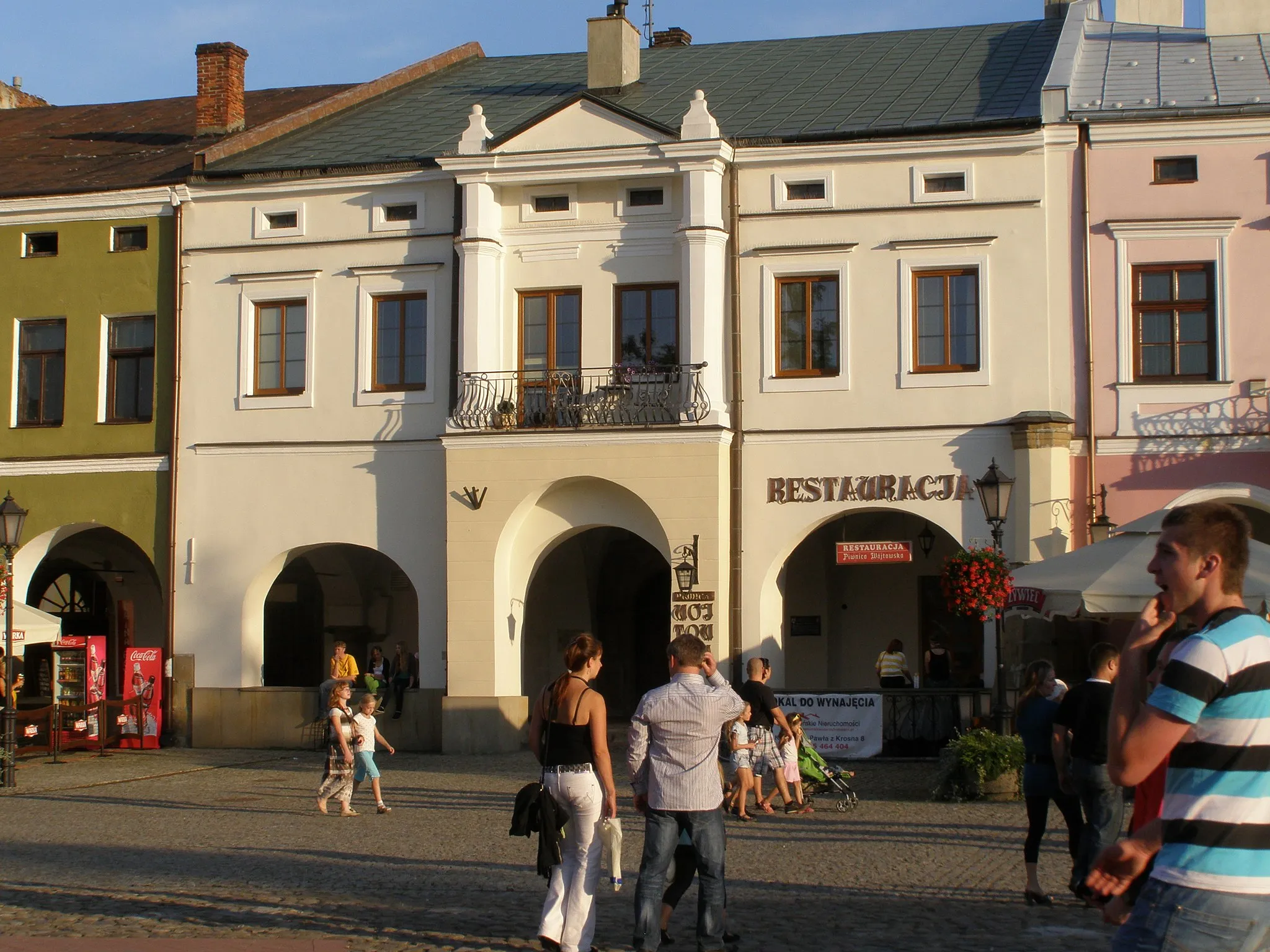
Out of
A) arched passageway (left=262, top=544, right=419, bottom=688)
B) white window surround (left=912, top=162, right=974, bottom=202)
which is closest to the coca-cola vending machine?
arched passageway (left=262, top=544, right=419, bottom=688)

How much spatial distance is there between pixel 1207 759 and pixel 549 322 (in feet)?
65.7

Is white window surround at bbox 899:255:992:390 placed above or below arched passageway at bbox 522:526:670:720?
above

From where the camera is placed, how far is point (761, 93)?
999 inches

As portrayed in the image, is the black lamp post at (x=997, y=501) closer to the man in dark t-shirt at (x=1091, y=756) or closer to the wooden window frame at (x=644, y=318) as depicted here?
the wooden window frame at (x=644, y=318)

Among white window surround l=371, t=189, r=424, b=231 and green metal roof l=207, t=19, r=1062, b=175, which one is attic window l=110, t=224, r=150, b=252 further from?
white window surround l=371, t=189, r=424, b=231

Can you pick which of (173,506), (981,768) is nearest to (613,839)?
(981,768)

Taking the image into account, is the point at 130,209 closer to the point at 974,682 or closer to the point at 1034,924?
the point at 974,682

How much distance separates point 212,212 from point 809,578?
11474 millimetres

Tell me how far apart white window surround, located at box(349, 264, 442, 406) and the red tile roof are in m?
3.92

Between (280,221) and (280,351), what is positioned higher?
(280,221)

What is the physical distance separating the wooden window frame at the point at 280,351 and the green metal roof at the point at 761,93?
7.01ft

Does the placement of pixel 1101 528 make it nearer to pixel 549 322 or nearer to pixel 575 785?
pixel 549 322

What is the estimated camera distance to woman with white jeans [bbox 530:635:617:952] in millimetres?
8242

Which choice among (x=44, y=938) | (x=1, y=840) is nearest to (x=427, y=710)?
(x=1, y=840)
